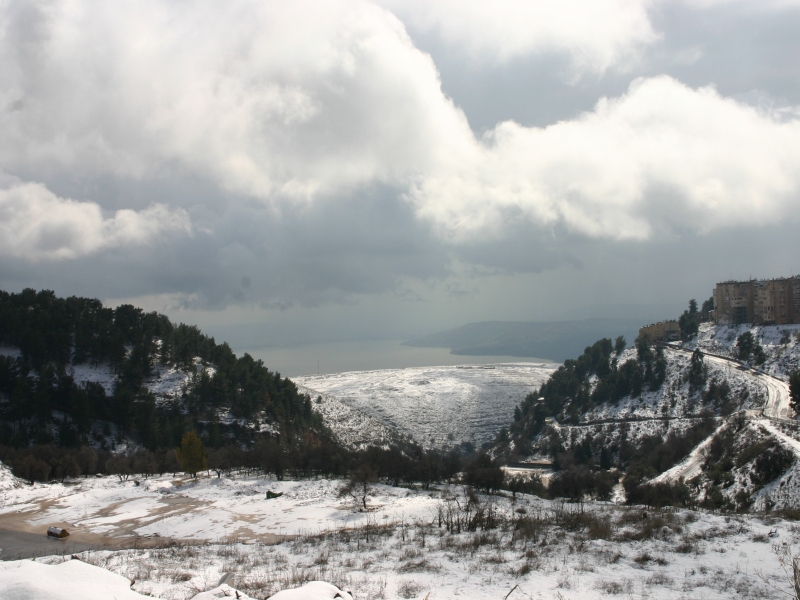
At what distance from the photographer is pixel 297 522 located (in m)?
31.7

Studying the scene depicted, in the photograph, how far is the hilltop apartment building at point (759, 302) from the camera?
115 meters

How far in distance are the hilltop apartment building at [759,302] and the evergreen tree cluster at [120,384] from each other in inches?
4494

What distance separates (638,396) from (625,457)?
31.0 metres

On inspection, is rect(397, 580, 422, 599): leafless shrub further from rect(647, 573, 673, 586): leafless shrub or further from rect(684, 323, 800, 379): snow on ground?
rect(684, 323, 800, 379): snow on ground

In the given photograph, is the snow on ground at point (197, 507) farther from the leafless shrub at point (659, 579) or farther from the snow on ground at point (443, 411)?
the snow on ground at point (443, 411)

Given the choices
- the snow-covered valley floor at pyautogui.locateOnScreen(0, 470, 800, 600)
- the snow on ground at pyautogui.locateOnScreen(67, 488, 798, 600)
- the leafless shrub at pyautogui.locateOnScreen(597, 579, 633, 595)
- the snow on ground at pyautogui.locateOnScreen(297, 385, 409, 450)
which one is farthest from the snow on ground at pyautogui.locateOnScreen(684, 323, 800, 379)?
the leafless shrub at pyautogui.locateOnScreen(597, 579, 633, 595)

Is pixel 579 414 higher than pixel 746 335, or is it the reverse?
pixel 746 335

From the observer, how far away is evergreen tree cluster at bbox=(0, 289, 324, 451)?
89.8m

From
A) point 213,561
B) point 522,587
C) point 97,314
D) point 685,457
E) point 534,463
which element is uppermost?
point 97,314

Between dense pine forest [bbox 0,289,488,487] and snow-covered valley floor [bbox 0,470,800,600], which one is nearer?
snow-covered valley floor [bbox 0,470,800,600]

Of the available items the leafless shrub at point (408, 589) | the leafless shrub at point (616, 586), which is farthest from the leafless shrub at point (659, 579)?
the leafless shrub at point (408, 589)

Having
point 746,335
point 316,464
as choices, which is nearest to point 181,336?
point 316,464

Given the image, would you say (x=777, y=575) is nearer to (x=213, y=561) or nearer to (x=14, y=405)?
(x=213, y=561)

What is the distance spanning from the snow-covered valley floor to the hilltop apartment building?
376 feet
